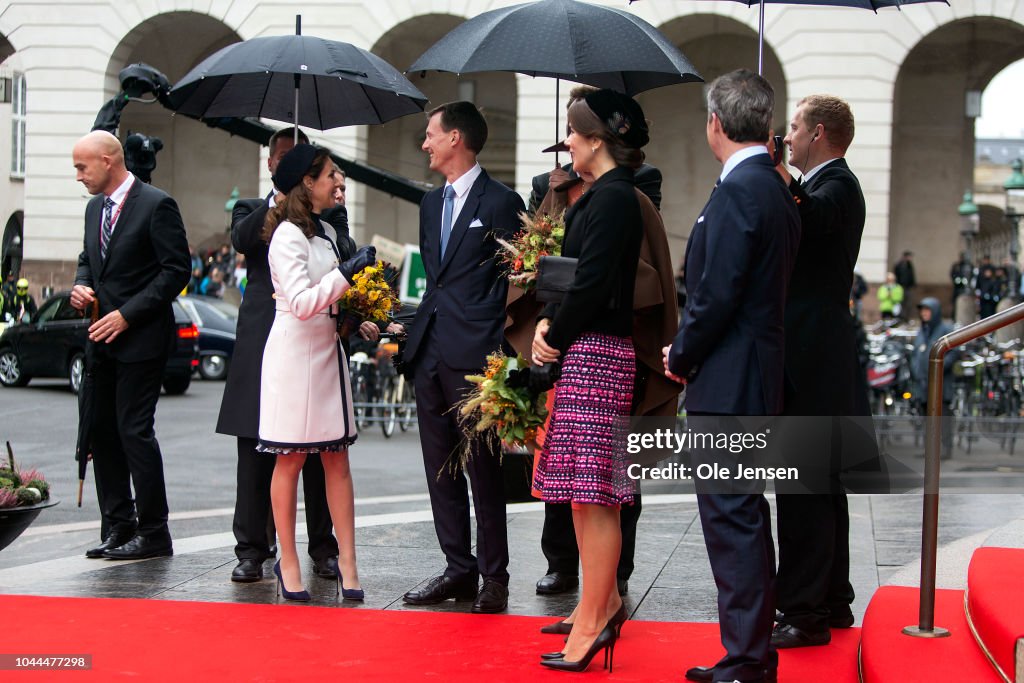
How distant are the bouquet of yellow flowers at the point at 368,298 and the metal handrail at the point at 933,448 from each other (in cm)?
253

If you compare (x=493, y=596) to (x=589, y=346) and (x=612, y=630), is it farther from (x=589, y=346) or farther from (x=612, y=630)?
(x=589, y=346)

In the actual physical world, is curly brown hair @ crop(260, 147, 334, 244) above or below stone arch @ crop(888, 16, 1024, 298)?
below

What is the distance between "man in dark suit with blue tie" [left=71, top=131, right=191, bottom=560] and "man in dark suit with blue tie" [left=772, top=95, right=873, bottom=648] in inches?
130

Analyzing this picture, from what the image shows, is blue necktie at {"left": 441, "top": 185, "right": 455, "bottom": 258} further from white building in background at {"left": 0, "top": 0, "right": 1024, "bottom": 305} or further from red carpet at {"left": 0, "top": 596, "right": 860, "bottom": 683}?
white building in background at {"left": 0, "top": 0, "right": 1024, "bottom": 305}

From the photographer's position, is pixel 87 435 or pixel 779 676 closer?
pixel 779 676

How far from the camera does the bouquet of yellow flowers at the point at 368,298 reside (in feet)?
20.0

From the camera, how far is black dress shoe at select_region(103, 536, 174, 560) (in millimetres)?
6801

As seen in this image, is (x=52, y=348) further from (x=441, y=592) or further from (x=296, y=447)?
(x=441, y=592)

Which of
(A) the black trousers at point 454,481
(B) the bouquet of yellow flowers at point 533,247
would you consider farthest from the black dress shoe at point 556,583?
(B) the bouquet of yellow flowers at point 533,247

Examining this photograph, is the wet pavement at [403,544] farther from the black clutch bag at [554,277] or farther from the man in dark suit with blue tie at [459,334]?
the black clutch bag at [554,277]

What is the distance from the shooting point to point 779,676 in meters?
4.67

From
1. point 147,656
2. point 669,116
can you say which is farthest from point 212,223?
point 147,656

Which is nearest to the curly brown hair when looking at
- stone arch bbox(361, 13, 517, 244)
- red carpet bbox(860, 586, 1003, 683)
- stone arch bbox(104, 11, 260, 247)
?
red carpet bbox(860, 586, 1003, 683)

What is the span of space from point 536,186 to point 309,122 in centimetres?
149
